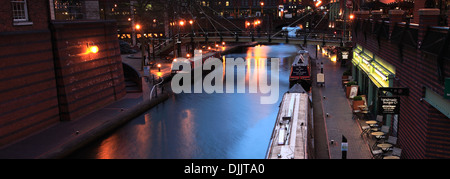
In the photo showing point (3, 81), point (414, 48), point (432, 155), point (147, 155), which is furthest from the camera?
→ point (147, 155)

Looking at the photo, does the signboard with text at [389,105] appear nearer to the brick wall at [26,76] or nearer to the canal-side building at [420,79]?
the canal-side building at [420,79]

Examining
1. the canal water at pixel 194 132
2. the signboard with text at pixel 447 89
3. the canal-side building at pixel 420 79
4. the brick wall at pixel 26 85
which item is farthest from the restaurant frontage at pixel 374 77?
the brick wall at pixel 26 85

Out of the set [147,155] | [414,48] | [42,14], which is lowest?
[147,155]

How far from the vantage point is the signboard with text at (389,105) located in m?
16.0

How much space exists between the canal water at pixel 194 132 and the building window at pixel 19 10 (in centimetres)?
734

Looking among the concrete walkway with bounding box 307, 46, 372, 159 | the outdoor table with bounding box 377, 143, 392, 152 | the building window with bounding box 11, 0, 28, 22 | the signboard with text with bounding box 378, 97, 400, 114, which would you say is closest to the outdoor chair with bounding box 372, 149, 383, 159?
the outdoor table with bounding box 377, 143, 392, 152

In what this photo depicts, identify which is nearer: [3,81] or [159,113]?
[3,81]

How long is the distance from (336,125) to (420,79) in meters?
8.32

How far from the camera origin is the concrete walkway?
17953 mm

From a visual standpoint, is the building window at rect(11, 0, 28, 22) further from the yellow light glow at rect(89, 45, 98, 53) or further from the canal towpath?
the canal towpath

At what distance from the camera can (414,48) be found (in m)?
15.0
